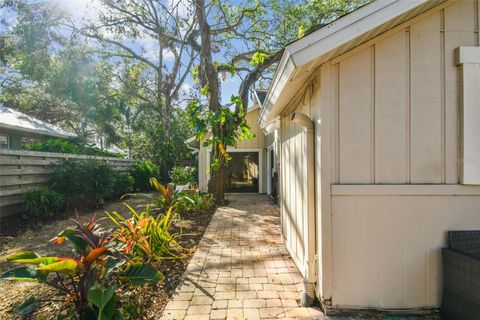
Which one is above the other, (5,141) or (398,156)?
(5,141)

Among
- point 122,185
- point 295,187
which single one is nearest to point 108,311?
point 295,187

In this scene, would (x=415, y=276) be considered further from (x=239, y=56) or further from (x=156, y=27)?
(x=156, y=27)

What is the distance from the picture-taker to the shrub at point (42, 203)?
20.0 ft

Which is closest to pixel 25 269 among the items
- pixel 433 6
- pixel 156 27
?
pixel 433 6

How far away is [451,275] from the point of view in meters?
2.36

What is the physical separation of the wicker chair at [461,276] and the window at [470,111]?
0.55m

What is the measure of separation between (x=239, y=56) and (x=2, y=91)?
16175 millimetres

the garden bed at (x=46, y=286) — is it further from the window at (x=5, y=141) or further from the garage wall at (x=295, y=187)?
the window at (x=5, y=141)

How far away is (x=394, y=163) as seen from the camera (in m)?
2.50

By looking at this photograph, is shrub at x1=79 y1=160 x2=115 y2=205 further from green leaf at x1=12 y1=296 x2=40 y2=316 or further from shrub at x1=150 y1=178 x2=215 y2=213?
green leaf at x1=12 y1=296 x2=40 y2=316

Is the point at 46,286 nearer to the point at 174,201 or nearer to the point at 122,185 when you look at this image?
the point at 174,201

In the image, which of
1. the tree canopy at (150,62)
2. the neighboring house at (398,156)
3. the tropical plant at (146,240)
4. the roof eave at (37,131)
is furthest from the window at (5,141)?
the neighboring house at (398,156)

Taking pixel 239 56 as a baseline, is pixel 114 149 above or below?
below

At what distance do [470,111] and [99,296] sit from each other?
11.7ft
